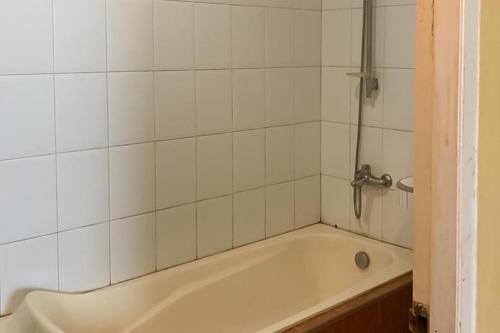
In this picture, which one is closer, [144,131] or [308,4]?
[144,131]

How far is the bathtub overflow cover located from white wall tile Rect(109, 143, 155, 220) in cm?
88

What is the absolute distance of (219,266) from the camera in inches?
85.7

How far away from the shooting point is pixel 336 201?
2.57 meters

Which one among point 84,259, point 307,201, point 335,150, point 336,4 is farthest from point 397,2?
point 84,259

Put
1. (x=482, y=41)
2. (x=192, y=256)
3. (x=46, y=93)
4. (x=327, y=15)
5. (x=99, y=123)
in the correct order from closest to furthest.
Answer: (x=482, y=41)
(x=46, y=93)
(x=99, y=123)
(x=192, y=256)
(x=327, y=15)

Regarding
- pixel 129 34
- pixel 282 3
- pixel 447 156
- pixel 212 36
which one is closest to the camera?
pixel 447 156

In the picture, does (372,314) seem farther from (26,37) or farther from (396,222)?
(26,37)

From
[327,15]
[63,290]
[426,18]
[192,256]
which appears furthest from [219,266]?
[426,18]

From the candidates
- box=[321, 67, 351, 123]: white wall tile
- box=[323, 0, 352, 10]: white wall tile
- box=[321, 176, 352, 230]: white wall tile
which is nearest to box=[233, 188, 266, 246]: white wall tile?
box=[321, 176, 352, 230]: white wall tile

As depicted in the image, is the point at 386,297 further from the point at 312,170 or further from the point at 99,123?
the point at 99,123

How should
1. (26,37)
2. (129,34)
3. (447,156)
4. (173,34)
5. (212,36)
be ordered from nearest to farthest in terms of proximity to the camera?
(447,156) < (26,37) < (129,34) < (173,34) < (212,36)

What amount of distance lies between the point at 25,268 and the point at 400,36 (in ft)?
5.11

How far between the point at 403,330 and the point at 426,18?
1.50 metres

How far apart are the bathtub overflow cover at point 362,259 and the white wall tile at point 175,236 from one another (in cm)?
68
